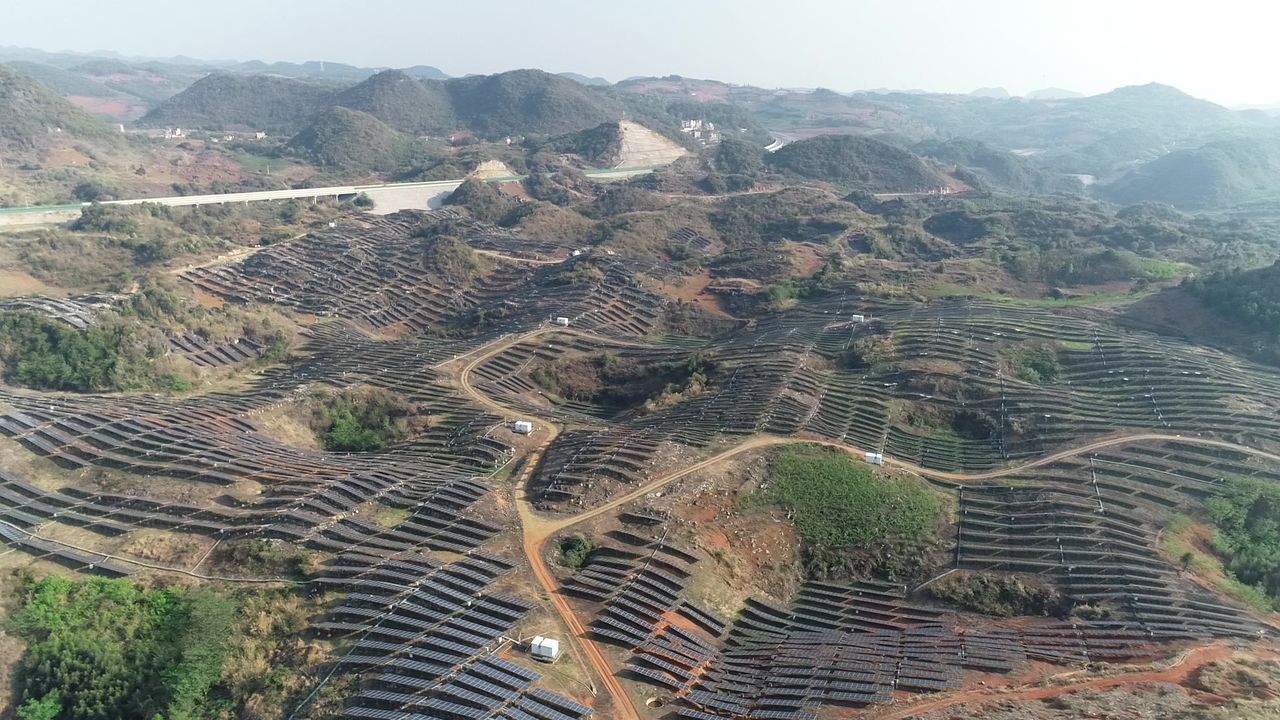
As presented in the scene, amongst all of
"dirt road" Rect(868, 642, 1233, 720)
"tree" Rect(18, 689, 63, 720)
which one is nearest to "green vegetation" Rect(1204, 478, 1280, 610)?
"dirt road" Rect(868, 642, 1233, 720)

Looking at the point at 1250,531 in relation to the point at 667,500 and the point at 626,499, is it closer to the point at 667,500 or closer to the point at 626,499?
the point at 667,500

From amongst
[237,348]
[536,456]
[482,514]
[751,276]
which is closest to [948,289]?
[751,276]

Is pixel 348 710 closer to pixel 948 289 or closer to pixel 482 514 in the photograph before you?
pixel 482 514

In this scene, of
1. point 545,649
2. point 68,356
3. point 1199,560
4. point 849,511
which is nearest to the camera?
point 545,649

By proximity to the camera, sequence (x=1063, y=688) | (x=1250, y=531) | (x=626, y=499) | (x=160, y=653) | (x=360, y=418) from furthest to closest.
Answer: (x=360, y=418), (x=1250, y=531), (x=626, y=499), (x=160, y=653), (x=1063, y=688)

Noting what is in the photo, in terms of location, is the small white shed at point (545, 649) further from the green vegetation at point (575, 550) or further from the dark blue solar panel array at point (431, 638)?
the green vegetation at point (575, 550)

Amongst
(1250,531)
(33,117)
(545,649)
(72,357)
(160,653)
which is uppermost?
(33,117)

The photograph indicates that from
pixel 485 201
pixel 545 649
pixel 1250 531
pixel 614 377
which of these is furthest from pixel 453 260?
pixel 1250 531

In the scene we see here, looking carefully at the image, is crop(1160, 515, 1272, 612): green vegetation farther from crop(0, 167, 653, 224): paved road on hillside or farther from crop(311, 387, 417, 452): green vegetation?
crop(0, 167, 653, 224): paved road on hillside
